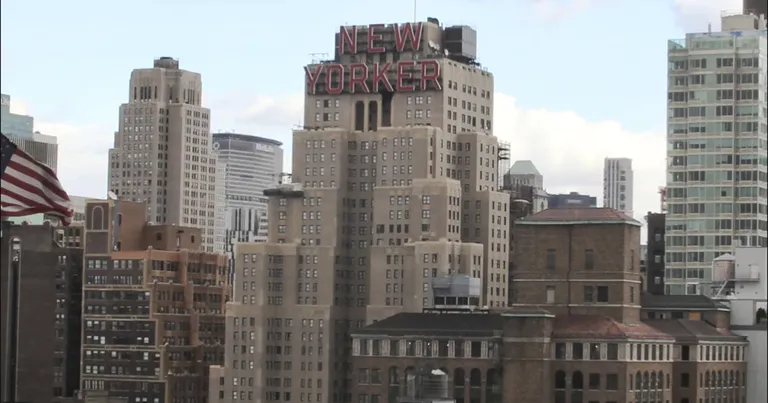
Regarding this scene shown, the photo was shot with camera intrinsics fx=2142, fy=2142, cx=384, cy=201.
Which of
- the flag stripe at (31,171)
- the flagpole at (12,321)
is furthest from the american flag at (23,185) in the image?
the flagpole at (12,321)

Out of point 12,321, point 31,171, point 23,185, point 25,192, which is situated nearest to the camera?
point 23,185

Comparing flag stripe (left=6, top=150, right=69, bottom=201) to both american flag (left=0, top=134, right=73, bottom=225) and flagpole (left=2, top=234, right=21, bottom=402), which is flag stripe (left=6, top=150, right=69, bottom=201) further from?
flagpole (left=2, top=234, right=21, bottom=402)

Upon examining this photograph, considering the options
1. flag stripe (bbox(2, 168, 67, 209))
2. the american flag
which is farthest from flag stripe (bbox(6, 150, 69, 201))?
flag stripe (bbox(2, 168, 67, 209))

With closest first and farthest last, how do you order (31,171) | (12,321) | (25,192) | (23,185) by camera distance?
(23,185), (25,192), (31,171), (12,321)

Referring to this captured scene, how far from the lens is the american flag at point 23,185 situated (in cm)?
11275

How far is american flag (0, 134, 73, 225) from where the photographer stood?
113 meters

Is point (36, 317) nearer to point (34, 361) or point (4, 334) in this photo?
point (34, 361)

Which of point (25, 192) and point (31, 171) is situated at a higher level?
point (31, 171)

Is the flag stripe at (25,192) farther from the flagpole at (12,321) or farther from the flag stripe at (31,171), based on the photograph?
the flagpole at (12,321)

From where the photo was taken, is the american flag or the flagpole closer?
the american flag

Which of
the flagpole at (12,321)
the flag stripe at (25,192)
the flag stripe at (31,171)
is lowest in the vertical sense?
the flagpole at (12,321)

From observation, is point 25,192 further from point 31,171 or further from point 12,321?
point 12,321

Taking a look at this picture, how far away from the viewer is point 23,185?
379 ft

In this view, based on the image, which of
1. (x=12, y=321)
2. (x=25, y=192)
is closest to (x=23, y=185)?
(x=25, y=192)
